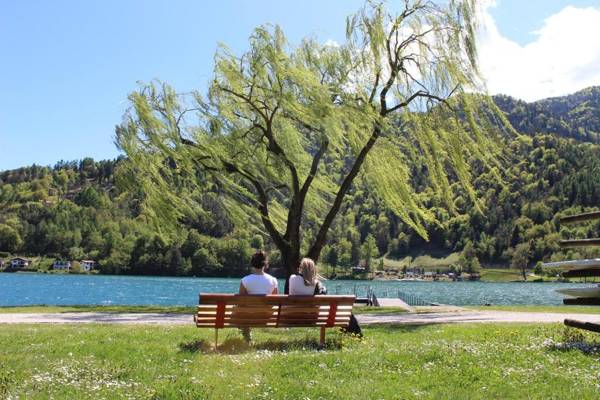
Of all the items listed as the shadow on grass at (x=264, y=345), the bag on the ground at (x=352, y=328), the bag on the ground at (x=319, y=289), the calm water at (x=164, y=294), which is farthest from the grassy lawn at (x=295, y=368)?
the calm water at (x=164, y=294)

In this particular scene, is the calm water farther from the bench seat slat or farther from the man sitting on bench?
the man sitting on bench

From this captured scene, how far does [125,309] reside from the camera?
2831 centimetres

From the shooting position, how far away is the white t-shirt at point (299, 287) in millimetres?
12789

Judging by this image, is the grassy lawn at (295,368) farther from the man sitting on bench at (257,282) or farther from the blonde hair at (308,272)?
the blonde hair at (308,272)

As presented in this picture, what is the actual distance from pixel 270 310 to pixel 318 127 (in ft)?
47.1

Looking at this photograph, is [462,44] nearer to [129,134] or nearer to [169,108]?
[169,108]

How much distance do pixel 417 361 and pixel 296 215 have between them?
55.7ft

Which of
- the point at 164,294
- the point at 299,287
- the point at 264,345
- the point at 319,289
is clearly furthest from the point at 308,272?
the point at 164,294

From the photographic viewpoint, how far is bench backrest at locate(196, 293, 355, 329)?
11977 mm

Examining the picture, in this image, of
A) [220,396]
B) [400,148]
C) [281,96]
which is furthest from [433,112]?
[220,396]

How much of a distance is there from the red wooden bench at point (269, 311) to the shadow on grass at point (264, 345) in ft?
0.82

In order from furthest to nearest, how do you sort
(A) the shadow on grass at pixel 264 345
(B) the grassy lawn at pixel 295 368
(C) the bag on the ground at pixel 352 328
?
(C) the bag on the ground at pixel 352 328 < (A) the shadow on grass at pixel 264 345 < (B) the grassy lawn at pixel 295 368

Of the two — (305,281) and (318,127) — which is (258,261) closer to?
(305,281)

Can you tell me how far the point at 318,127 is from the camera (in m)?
25.6
